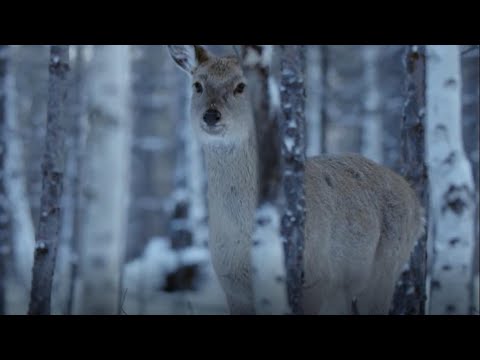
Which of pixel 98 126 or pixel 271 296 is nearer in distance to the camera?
pixel 271 296

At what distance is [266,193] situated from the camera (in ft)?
17.2

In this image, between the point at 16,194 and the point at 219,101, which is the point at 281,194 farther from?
the point at 16,194

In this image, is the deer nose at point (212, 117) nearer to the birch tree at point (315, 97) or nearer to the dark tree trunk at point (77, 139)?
the dark tree trunk at point (77, 139)

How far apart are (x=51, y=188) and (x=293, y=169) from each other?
6.96 feet

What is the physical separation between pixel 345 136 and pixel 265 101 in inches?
826

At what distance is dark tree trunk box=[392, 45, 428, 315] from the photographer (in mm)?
6250

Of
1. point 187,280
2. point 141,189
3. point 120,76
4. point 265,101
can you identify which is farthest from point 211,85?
point 141,189

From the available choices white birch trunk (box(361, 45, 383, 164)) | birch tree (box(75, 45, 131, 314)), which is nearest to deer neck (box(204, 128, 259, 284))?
birch tree (box(75, 45, 131, 314))

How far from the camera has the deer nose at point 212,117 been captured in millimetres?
5328

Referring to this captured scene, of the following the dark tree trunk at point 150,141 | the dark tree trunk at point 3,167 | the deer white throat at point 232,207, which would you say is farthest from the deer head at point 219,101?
the dark tree trunk at point 150,141

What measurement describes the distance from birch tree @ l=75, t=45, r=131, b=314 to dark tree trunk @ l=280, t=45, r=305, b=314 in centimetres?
178

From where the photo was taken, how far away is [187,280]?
11578 mm

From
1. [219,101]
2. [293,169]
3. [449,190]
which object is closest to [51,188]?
[219,101]
